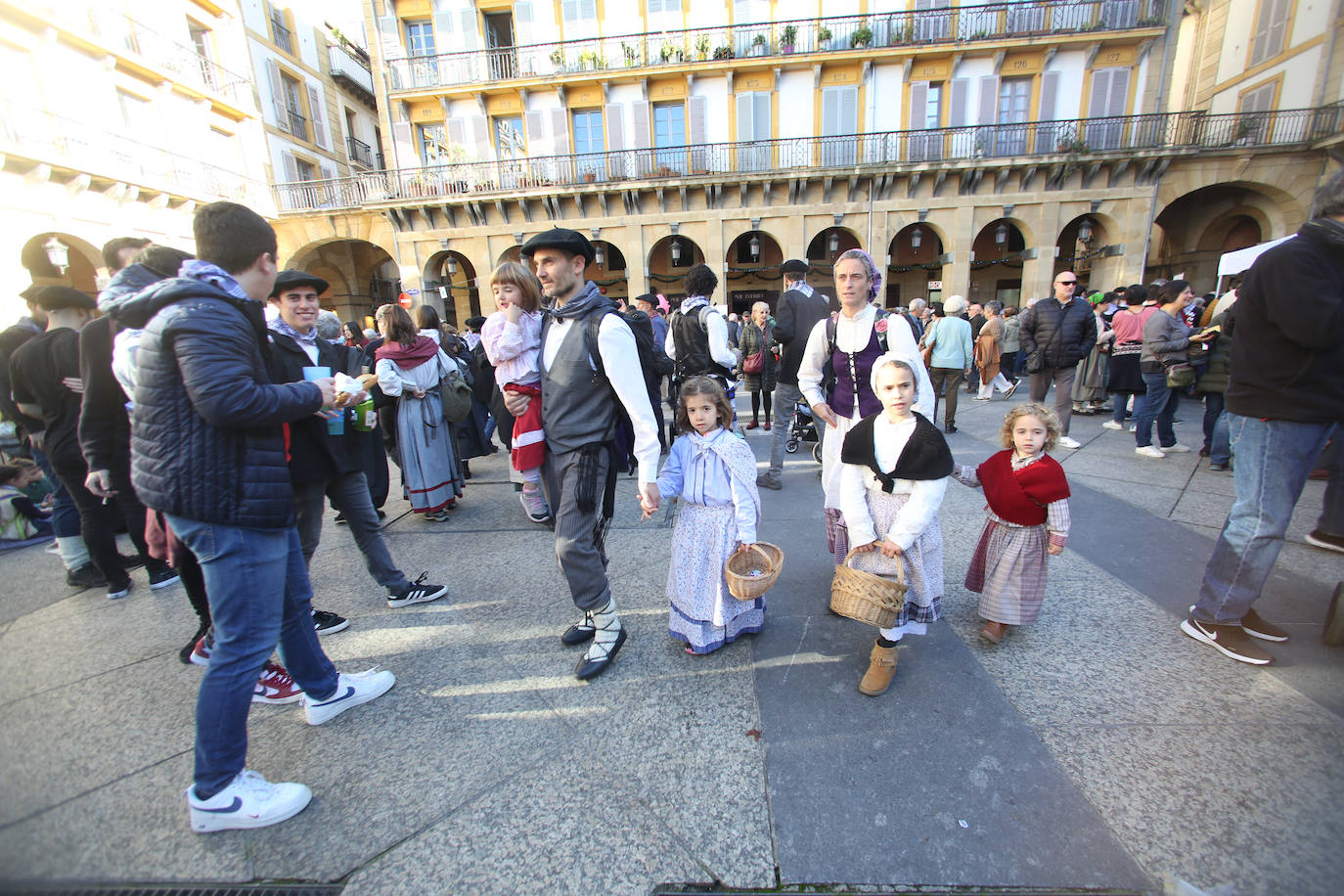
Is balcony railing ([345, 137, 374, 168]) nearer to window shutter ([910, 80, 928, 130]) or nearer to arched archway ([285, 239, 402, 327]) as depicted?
arched archway ([285, 239, 402, 327])

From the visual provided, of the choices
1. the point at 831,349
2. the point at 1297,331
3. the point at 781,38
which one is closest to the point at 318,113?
the point at 781,38

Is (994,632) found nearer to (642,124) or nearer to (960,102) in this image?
(642,124)

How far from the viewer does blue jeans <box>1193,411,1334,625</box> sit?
237 cm

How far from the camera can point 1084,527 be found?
4055mm

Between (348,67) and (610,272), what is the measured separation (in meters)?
15.4

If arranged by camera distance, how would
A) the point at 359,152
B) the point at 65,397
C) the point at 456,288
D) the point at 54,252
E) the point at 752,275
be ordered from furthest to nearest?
the point at 359,152 < the point at 752,275 < the point at 456,288 < the point at 54,252 < the point at 65,397

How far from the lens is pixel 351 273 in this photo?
72.0 feet

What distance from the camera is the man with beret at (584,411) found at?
2377 mm

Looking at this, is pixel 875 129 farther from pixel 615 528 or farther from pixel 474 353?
pixel 615 528

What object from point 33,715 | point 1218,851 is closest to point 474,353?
point 33,715

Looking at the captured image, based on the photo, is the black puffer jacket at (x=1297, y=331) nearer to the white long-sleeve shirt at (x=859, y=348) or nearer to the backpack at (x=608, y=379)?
the white long-sleeve shirt at (x=859, y=348)

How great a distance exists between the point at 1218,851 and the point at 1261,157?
24635 mm

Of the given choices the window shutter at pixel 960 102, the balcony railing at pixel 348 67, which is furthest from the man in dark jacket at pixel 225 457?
the balcony railing at pixel 348 67

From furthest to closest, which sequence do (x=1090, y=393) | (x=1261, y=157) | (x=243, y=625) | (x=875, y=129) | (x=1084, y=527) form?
(x=875, y=129) → (x=1261, y=157) → (x=1090, y=393) → (x=1084, y=527) → (x=243, y=625)
